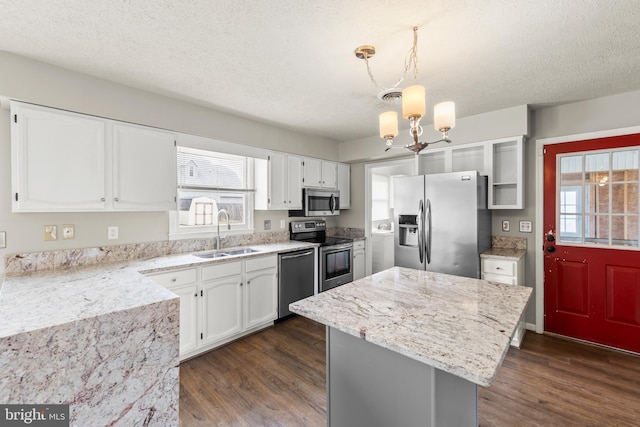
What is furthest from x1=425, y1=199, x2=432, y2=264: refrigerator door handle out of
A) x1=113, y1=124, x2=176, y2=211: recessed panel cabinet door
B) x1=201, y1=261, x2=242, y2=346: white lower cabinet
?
x1=113, y1=124, x2=176, y2=211: recessed panel cabinet door

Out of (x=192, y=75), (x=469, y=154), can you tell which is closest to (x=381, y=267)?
(x=469, y=154)

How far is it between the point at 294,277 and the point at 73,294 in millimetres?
2150

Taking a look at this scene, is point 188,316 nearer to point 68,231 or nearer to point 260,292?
point 260,292

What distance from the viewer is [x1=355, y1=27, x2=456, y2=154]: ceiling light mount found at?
5.04 ft

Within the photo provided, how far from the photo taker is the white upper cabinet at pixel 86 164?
2.00 meters

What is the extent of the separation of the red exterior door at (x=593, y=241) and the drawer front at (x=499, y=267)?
604mm

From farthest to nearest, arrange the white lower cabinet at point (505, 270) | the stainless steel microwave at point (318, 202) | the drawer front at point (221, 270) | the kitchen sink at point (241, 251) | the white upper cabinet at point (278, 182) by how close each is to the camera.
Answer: the stainless steel microwave at point (318, 202) → the white upper cabinet at point (278, 182) → the kitchen sink at point (241, 251) → the white lower cabinet at point (505, 270) → the drawer front at point (221, 270)

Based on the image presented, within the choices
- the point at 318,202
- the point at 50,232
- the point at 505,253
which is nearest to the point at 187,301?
the point at 50,232

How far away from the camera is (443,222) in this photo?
315 cm

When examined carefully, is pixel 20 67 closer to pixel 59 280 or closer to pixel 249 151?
pixel 59 280

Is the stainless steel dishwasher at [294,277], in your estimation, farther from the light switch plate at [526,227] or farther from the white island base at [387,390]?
the light switch plate at [526,227]

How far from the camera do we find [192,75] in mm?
2305

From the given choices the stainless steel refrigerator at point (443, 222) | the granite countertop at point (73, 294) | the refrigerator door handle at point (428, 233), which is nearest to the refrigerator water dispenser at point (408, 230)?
the stainless steel refrigerator at point (443, 222)

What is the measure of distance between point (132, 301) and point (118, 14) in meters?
1.57
